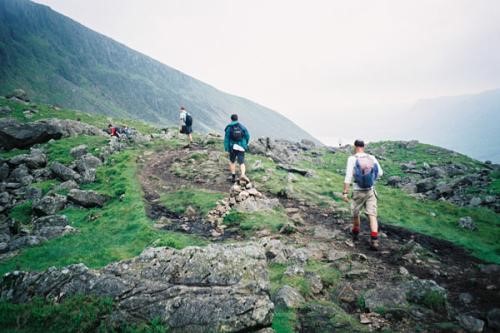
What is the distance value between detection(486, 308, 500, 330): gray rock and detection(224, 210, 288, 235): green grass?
Answer: 767cm

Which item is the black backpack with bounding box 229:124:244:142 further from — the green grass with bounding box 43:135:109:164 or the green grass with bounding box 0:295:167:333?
the green grass with bounding box 43:135:109:164

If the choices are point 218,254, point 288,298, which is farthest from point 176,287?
point 288,298

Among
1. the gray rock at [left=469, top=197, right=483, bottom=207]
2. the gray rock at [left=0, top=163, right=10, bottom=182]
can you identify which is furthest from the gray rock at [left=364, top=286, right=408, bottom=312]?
the gray rock at [left=0, top=163, right=10, bottom=182]

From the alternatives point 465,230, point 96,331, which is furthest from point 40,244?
point 465,230

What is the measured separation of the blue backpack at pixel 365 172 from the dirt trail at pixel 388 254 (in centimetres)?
266

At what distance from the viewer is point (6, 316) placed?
6.25 meters

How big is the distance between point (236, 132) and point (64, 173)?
42.1 feet

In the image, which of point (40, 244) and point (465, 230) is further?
point (465, 230)

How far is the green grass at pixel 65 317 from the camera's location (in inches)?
237

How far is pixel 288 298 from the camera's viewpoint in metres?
7.99

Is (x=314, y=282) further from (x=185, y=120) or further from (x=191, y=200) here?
(x=185, y=120)

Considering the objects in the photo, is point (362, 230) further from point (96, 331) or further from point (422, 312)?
point (96, 331)

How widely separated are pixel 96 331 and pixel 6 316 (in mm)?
2022

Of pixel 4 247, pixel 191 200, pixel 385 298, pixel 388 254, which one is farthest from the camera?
pixel 191 200
